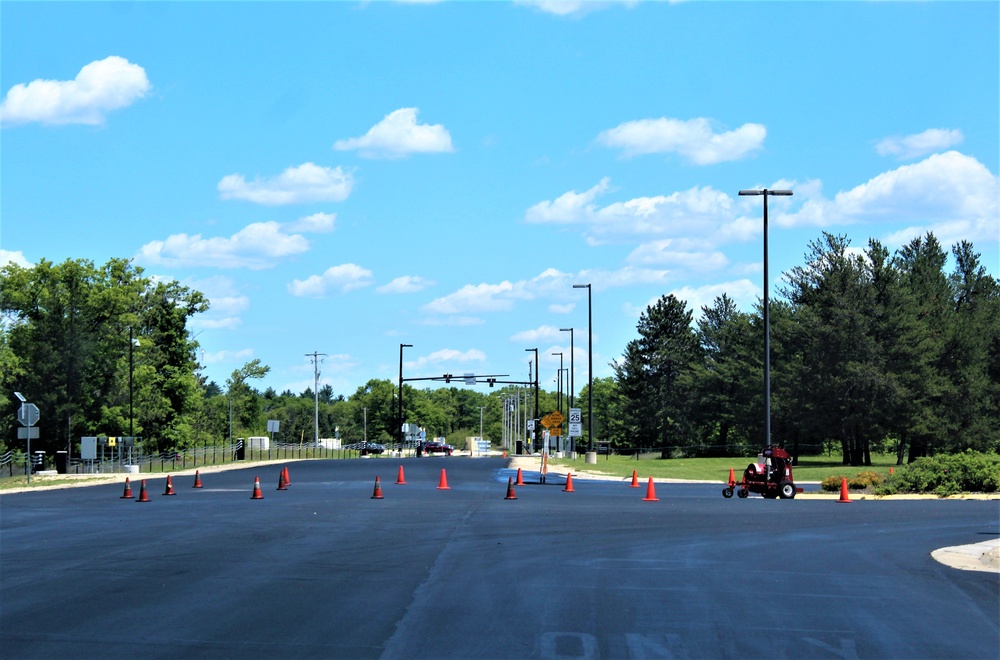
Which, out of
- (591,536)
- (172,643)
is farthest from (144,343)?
(172,643)

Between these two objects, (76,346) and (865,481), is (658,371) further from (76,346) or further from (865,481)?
(865,481)

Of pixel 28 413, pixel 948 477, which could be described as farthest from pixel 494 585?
pixel 28 413

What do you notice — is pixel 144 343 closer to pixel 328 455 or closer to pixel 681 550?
pixel 328 455

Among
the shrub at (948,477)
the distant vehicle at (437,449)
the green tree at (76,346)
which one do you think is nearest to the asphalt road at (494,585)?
the shrub at (948,477)

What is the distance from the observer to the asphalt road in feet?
30.8

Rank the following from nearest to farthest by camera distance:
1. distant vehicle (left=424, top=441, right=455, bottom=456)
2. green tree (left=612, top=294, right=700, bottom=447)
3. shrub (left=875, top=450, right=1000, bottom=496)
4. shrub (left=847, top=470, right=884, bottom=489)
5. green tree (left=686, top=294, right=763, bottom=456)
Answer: shrub (left=875, top=450, right=1000, bottom=496), shrub (left=847, top=470, right=884, bottom=489), green tree (left=686, top=294, right=763, bottom=456), green tree (left=612, top=294, right=700, bottom=447), distant vehicle (left=424, top=441, right=455, bottom=456)

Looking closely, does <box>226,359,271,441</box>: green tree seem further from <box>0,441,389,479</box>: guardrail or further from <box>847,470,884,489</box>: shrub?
<box>847,470,884,489</box>: shrub

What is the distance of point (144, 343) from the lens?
73125 mm

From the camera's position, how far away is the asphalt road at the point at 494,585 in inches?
369

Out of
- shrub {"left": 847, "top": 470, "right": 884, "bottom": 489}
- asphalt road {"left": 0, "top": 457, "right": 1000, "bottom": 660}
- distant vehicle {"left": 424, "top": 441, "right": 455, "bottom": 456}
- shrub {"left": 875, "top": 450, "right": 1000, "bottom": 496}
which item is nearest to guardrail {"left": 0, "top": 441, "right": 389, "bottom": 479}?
distant vehicle {"left": 424, "top": 441, "right": 455, "bottom": 456}

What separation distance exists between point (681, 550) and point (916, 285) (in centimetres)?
5754

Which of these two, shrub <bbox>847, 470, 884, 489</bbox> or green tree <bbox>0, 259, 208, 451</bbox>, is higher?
green tree <bbox>0, 259, 208, 451</bbox>

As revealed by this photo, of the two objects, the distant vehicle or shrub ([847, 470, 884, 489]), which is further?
the distant vehicle

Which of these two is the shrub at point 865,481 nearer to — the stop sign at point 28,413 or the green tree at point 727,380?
the stop sign at point 28,413
